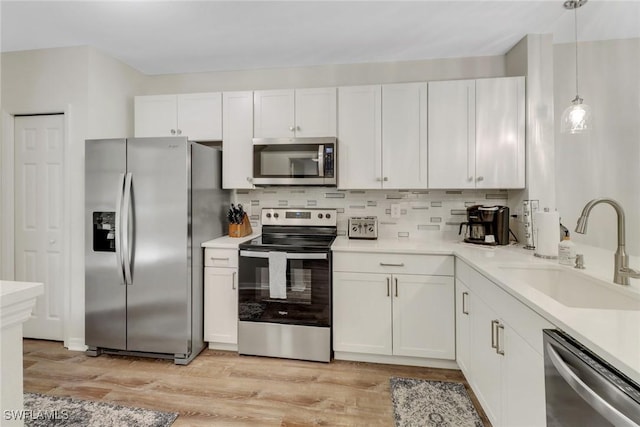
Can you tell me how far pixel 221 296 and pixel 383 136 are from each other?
2.00 m

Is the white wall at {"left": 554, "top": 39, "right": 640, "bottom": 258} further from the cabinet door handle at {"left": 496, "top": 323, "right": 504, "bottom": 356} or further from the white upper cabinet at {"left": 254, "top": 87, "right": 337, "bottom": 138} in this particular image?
the white upper cabinet at {"left": 254, "top": 87, "right": 337, "bottom": 138}

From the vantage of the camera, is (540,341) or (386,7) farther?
(386,7)

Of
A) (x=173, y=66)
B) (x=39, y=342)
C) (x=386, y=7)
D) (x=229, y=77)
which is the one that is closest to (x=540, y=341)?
(x=386, y=7)

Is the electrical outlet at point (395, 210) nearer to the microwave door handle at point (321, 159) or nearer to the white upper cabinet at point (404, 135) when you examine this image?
the white upper cabinet at point (404, 135)

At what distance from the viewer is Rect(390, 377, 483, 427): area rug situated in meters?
1.87

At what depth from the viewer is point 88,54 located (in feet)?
9.20

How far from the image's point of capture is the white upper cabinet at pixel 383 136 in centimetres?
276

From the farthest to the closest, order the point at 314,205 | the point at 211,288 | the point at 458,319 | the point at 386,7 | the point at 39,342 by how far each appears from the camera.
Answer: the point at 314,205 → the point at 39,342 → the point at 211,288 → the point at 458,319 → the point at 386,7

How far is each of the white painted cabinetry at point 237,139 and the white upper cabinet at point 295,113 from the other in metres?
0.09

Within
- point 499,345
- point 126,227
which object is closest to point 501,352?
point 499,345

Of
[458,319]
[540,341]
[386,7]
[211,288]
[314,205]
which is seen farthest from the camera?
[314,205]

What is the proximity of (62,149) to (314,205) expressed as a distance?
2.39m

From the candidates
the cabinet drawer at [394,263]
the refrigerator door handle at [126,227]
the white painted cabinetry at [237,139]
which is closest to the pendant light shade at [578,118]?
the cabinet drawer at [394,263]

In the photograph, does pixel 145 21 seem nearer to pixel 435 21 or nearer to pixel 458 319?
pixel 435 21
